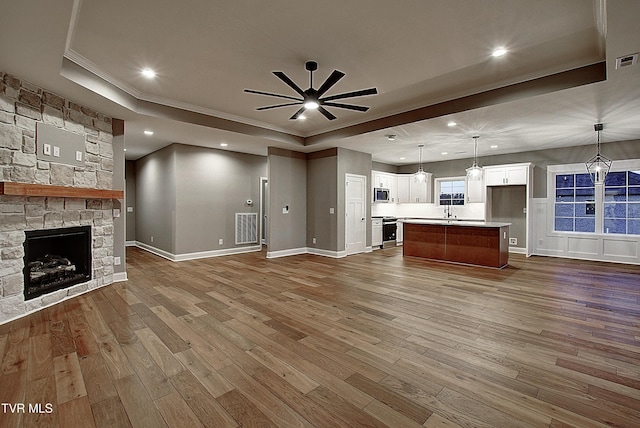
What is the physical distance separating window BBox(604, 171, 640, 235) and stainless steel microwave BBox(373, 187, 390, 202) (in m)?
5.18

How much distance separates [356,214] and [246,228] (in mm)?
2933

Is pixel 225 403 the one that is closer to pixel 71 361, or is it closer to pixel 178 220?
pixel 71 361

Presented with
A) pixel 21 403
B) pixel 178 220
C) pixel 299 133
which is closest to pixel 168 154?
pixel 178 220

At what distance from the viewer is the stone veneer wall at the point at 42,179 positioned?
3.35m

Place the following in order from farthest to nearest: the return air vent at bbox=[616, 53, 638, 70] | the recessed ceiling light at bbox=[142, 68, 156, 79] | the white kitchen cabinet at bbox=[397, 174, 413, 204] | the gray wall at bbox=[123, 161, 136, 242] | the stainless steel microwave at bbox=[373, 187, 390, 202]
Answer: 1. the white kitchen cabinet at bbox=[397, 174, 413, 204]
2. the stainless steel microwave at bbox=[373, 187, 390, 202]
3. the gray wall at bbox=[123, 161, 136, 242]
4. the recessed ceiling light at bbox=[142, 68, 156, 79]
5. the return air vent at bbox=[616, 53, 638, 70]

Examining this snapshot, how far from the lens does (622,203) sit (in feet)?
21.8

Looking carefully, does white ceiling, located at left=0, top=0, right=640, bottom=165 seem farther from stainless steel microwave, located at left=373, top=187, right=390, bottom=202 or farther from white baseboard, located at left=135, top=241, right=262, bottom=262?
stainless steel microwave, located at left=373, top=187, right=390, bottom=202

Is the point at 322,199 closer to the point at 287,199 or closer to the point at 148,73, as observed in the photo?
the point at 287,199

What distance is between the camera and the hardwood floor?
1.86 metres

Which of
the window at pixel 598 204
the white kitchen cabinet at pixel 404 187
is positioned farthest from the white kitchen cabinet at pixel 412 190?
the window at pixel 598 204

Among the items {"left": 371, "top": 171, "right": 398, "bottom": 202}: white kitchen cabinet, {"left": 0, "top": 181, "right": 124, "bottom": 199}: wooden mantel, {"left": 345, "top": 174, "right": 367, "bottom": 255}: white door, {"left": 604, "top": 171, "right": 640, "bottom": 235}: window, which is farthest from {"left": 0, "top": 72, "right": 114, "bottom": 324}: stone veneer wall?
{"left": 604, "top": 171, "right": 640, "bottom": 235}: window

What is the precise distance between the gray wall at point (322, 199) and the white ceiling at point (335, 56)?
1867 millimetres

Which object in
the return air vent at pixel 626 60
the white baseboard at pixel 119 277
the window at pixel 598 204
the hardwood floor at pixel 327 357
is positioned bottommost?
the hardwood floor at pixel 327 357

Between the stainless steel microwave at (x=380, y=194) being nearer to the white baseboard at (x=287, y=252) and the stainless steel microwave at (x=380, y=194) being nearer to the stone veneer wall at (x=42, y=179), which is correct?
the white baseboard at (x=287, y=252)
